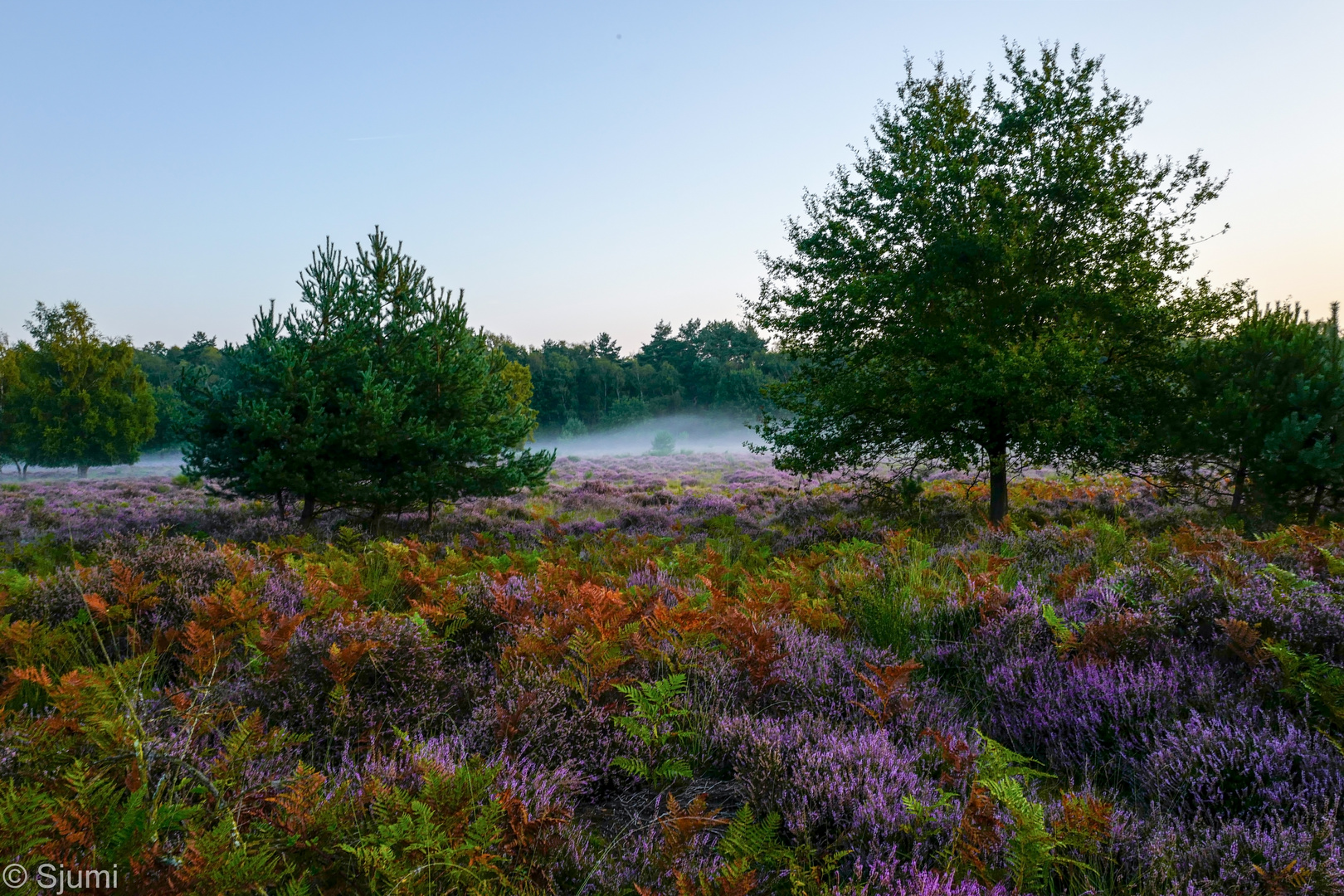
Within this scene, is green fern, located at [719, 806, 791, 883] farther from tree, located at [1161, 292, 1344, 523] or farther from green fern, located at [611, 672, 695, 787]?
tree, located at [1161, 292, 1344, 523]

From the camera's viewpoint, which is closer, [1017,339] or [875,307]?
[1017,339]

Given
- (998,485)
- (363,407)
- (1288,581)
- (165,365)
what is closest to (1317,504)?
(998,485)

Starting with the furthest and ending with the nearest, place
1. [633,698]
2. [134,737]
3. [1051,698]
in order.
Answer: [1051,698], [633,698], [134,737]

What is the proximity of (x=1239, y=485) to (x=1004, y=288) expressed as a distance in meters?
4.12

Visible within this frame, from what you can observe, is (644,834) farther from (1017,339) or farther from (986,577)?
(1017,339)

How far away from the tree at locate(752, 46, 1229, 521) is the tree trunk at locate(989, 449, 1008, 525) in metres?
0.04

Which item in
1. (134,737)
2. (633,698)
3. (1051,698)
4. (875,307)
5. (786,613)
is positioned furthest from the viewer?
(875,307)

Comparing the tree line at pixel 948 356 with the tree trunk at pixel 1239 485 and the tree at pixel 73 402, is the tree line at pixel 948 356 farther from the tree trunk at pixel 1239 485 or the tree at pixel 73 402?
the tree at pixel 73 402

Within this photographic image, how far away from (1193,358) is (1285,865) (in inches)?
359

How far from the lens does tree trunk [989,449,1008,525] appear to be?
30.6 feet

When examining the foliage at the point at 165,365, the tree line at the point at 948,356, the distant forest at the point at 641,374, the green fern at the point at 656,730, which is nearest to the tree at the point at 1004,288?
the tree line at the point at 948,356

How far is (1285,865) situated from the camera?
1.64m

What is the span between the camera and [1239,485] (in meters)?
8.16

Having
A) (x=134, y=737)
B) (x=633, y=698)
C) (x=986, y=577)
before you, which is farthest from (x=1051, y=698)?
(x=134, y=737)
